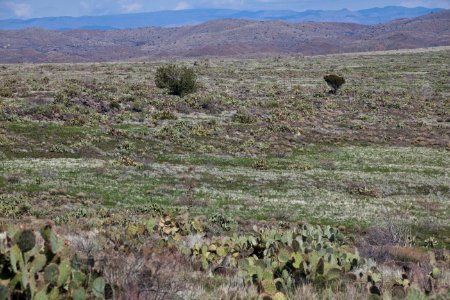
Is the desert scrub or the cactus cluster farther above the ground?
the cactus cluster

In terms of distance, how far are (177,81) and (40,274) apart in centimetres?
5360

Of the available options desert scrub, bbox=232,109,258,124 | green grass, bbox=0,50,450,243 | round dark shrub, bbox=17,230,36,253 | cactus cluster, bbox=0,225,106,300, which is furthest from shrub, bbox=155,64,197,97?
round dark shrub, bbox=17,230,36,253

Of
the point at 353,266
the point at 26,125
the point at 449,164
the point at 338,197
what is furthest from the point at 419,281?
the point at 26,125

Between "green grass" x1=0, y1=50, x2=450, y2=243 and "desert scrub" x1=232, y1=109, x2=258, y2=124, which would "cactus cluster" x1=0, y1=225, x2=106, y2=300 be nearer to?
"green grass" x1=0, y1=50, x2=450, y2=243

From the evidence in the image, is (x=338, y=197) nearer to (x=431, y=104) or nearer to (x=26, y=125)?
(x=26, y=125)

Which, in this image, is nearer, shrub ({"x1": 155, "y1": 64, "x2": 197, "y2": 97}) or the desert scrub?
the desert scrub

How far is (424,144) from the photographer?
42.9 metres

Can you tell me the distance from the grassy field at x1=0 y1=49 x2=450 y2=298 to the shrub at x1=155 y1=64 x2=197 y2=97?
1668 mm

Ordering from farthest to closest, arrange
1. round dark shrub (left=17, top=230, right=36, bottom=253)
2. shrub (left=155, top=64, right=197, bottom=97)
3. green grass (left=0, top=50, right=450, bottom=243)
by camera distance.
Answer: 1. shrub (left=155, top=64, right=197, bottom=97)
2. green grass (left=0, top=50, right=450, bottom=243)
3. round dark shrub (left=17, top=230, right=36, bottom=253)

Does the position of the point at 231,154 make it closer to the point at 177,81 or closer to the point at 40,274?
the point at 177,81

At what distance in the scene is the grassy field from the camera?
21609 mm

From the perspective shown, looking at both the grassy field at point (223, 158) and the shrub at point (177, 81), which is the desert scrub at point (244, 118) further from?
the shrub at point (177, 81)

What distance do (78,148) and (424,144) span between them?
2939cm

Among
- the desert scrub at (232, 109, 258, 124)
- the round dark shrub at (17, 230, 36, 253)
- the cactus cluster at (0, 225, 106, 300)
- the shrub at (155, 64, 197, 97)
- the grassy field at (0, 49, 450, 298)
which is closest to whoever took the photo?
the cactus cluster at (0, 225, 106, 300)
